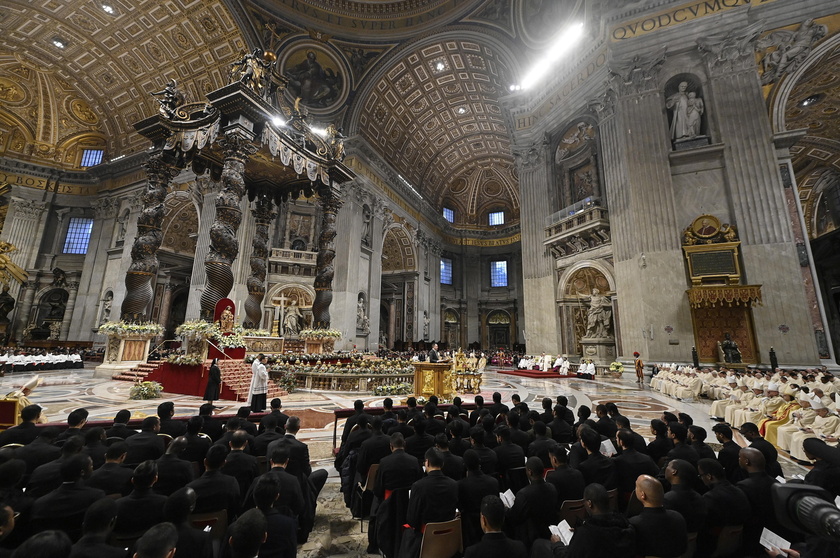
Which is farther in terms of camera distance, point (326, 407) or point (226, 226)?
point (226, 226)

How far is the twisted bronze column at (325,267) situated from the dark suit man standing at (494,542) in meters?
10.8

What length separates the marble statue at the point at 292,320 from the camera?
18766 millimetres

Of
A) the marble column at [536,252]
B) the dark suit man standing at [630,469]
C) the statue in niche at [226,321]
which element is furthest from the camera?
the marble column at [536,252]

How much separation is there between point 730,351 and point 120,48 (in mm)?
29369

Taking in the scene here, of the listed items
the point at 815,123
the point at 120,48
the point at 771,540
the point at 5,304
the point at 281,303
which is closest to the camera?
the point at 771,540

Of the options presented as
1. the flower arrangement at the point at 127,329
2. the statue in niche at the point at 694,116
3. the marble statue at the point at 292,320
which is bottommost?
the flower arrangement at the point at 127,329

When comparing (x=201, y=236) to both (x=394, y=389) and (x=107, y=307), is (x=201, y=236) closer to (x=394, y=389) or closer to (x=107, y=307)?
(x=107, y=307)

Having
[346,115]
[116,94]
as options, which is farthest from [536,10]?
[116,94]

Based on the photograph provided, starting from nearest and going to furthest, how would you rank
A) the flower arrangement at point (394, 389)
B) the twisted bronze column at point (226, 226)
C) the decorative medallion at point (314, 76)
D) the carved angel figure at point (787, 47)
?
the twisted bronze column at point (226, 226) < the flower arrangement at point (394, 389) < the carved angel figure at point (787, 47) < the decorative medallion at point (314, 76)

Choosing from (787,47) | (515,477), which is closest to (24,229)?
(515,477)

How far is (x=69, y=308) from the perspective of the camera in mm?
20766

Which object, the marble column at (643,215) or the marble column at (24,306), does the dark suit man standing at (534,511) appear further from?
the marble column at (24,306)

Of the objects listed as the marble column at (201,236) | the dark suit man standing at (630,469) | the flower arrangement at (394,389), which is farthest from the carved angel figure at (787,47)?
the marble column at (201,236)

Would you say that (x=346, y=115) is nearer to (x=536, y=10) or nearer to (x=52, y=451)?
(x=536, y=10)
